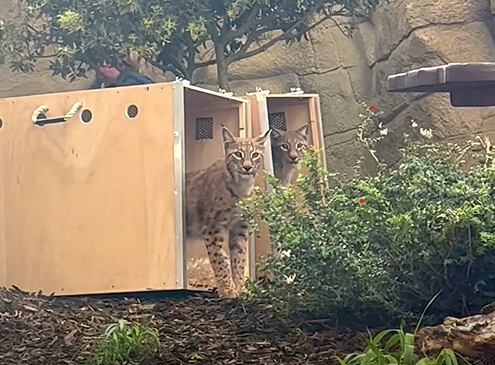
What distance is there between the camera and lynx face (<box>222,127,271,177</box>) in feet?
14.2

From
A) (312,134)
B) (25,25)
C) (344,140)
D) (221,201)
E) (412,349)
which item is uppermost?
(25,25)

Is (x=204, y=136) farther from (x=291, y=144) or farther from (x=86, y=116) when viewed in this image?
(x=86, y=116)

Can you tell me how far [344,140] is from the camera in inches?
275

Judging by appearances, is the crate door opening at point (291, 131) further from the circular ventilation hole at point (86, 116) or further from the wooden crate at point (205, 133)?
the circular ventilation hole at point (86, 116)

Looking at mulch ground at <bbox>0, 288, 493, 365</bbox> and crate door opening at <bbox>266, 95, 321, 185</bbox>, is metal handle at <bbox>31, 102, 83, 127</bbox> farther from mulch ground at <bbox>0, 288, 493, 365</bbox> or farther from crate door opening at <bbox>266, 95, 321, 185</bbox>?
crate door opening at <bbox>266, 95, 321, 185</bbox>

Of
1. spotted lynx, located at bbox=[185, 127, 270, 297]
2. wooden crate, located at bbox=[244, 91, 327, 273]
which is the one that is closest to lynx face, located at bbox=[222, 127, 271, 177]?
spotted lynx, located at bbox=[185, 127, 270, 297]

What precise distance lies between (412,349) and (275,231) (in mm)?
891

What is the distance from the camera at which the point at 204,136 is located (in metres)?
4.82

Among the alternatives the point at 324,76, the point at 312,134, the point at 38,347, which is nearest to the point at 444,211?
the point at 38,347

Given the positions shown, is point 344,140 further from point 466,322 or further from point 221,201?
point 466,322

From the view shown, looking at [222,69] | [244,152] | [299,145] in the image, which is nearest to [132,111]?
[244,152]

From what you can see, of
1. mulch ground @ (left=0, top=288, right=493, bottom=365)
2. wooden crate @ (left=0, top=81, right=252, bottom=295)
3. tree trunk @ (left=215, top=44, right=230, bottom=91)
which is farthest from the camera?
tree trunk @ (left=215, top=44, right=230, bottom=91)

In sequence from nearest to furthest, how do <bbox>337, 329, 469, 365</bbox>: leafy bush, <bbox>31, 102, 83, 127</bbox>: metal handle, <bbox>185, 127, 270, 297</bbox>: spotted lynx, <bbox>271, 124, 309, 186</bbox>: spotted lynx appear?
1. <bbox>337, 329, 469, 365</bbox>: leafy bush
2. <bbox>31, 102, 83, 127</bbox>: metal handle
3. <bbox>185, 127, 270, 297</bbox>: spotted lynx
4. <bbox>271, 124, 309, 186</bbox>: spotted lynx

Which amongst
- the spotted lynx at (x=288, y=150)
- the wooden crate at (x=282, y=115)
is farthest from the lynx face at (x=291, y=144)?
the wooden crate at (x=282, y=115)
